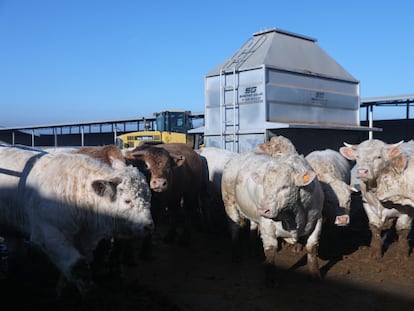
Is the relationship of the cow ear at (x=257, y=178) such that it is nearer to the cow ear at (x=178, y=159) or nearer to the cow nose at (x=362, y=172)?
the cow nose at (x=362, y=172)

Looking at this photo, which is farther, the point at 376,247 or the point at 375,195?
the point at 375,195

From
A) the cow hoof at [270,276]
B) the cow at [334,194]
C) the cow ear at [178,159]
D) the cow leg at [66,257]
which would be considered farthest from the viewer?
the cow ear at [178,159]

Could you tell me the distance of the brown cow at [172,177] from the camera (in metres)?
6.83

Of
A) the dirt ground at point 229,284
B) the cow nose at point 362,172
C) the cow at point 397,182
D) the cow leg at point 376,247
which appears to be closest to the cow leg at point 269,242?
the dirt ground at point 229,284

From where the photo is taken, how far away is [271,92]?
422 inches

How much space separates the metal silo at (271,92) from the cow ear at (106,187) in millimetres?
6133

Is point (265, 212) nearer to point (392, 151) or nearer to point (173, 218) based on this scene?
point (392, 151)

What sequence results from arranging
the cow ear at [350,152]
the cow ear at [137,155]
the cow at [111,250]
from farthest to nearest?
the cow ear at [350,152] < the cow ear at [137,155] < the cow at [111,250]

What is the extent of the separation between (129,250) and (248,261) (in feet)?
5.86

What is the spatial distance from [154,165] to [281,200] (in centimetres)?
229

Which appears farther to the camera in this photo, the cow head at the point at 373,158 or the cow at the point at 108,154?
the cow head at the point at 373,158

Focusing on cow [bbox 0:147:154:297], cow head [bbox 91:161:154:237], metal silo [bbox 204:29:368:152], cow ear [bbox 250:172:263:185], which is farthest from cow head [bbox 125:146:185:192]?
metal silo [bbox 204:29:368:152]

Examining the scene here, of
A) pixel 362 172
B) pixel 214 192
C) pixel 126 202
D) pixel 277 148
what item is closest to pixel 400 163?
pixel 362 172

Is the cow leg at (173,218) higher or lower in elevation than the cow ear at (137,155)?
lower
